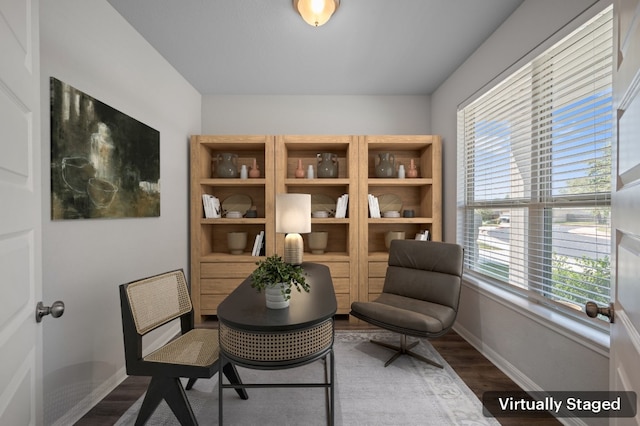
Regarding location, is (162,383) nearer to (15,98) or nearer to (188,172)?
(15,98)

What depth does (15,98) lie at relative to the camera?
0.84m

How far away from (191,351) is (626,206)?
6.14ft

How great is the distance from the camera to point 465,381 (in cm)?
204

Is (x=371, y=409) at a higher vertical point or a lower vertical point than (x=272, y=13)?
lower

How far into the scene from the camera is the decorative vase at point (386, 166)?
3301mm

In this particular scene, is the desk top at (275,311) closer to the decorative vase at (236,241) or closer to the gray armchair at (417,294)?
the gray armchair at (417,294)

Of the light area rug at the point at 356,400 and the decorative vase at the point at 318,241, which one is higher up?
the decorative vase at the point at 318,241

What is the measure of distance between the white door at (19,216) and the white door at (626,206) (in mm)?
1555

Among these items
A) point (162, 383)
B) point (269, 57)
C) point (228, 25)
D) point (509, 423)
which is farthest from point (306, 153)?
point (509, 423)

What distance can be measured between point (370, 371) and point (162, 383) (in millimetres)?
1372

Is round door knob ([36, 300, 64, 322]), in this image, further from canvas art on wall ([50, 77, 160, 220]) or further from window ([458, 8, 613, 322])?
window ([458, 8, 613, 322])

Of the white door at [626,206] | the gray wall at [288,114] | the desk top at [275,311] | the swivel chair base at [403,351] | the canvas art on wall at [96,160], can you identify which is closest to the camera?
the white door at [626,206]

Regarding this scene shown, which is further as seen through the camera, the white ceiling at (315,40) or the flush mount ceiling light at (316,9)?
the white ceiling at (315,40)

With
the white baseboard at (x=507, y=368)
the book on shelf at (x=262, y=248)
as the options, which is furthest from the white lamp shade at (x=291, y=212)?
the white baseboard at (x=507, y=368)
